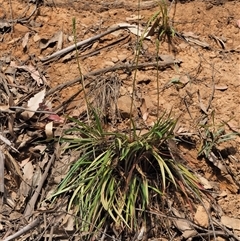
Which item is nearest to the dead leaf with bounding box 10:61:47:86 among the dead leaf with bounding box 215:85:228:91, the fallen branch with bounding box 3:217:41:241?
the fallen branch with bounding box 3:217:41:241

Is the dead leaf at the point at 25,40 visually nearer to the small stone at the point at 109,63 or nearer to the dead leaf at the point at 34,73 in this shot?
the dead leaf at the point at 34,73

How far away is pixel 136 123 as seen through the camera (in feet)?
11.3

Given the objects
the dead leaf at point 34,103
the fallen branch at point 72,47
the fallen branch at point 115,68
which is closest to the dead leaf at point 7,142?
the dead leaf at point 34,103

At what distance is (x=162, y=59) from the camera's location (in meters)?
3.72

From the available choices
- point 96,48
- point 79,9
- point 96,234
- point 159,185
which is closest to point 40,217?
point 96,234

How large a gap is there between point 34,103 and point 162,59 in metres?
0.90

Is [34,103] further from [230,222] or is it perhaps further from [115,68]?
[230,222]

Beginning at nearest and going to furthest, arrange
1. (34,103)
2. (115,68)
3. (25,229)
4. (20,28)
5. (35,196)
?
(25,229) < (35,196) < (34,103) < (115,68) < (20,28)

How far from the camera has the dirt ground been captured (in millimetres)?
3393

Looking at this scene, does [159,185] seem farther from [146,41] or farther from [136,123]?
[146,41]

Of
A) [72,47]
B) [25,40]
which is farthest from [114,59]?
[25,40]

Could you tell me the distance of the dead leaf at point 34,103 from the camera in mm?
3498

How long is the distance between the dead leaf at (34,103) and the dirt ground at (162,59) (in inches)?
3.2

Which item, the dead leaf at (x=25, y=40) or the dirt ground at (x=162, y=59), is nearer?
the dirt ground at (x=162, y=59)
